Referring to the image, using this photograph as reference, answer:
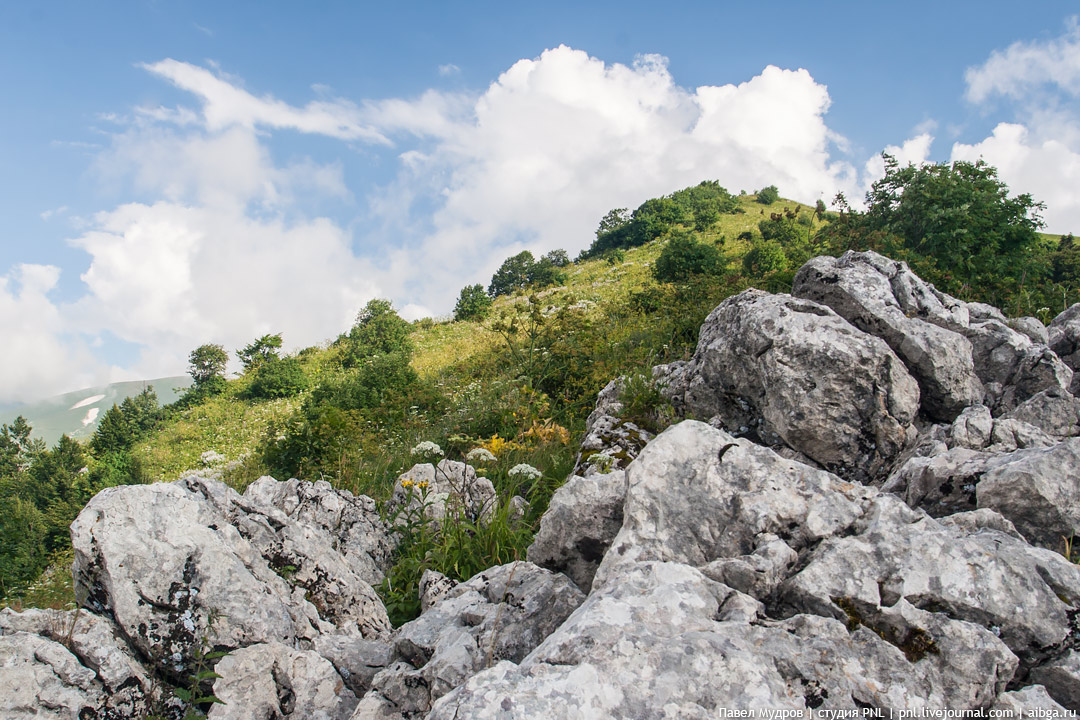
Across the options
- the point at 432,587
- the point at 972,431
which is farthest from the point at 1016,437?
the point at 432,587

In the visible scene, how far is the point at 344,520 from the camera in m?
6.21

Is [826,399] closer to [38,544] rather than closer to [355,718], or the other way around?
[355,718]

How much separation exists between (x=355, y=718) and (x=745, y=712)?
87.0 inches

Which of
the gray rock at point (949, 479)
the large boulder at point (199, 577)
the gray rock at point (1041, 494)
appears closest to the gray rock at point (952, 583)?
the gray rock at point (1041, 494)

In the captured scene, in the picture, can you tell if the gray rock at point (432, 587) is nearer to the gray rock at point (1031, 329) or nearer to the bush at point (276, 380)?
the gray rock at point (1031, 329)

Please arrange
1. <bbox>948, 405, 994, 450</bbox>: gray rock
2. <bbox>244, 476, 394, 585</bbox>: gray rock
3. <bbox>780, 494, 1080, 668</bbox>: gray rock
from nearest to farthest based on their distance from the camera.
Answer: <bbox>780, 494, 1080, 668</bbox>: gray rock → <bbox>948, 405, 994, 450</bbox>: gray rock → <bbox>244, 476, 394, 585</bbox>: gray rock

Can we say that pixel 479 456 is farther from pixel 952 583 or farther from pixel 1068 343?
pixel 1068 343

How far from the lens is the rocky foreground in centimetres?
235

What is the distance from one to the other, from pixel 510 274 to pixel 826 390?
38.8 metres

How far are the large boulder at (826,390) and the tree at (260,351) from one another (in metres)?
25.2

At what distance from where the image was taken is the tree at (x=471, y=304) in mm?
34438

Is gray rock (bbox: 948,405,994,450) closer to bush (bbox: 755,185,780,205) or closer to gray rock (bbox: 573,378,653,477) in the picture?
gray rock (bbox: 573,378,653,477)

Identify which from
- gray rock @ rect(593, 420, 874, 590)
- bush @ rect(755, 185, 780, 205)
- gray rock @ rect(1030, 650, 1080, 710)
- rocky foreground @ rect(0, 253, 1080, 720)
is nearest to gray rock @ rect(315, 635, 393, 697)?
rocky foreground @ rect(0, 253, 1080, 720)

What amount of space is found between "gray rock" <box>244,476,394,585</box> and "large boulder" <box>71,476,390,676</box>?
790 millimetres
